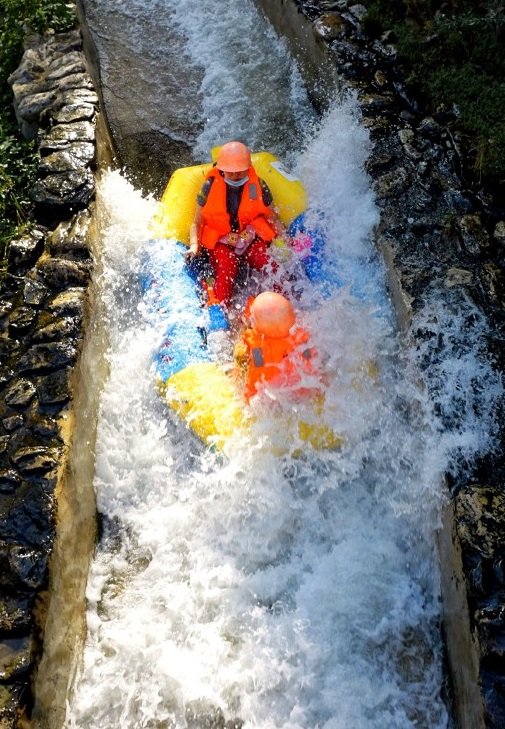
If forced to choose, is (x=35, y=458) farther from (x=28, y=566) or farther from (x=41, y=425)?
(x=28, y=566)

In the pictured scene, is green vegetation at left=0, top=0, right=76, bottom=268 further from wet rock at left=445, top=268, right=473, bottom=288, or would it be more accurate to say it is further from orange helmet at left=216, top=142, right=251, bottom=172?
wet rock at left=445, top=268, right=473, bottom=288

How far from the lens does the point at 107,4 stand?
8.62m

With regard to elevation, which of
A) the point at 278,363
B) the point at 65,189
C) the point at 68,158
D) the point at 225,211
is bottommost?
the point at 278,363

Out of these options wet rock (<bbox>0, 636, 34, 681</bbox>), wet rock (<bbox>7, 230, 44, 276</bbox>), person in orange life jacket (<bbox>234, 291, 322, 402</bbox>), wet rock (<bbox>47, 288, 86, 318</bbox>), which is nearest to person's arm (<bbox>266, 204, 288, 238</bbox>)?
person in orange life jacket (<bbox>234, 291, 322, 402</bbox>)

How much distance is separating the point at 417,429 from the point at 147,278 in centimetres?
253

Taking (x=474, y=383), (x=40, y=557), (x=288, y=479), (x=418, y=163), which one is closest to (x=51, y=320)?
(x=40, y=557)

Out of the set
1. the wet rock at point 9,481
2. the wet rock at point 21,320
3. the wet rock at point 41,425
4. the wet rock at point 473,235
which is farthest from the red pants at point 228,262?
the wet rock at point 9,481

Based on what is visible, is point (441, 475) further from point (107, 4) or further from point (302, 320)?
point (107, 4)

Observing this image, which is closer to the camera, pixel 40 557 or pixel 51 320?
pixel 40 557

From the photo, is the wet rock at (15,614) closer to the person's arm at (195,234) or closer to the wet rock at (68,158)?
the person's arm at (195,234)

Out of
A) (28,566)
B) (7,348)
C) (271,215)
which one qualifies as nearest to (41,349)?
(7,348)

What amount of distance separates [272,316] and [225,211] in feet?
4.85

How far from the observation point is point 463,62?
6.07 meters

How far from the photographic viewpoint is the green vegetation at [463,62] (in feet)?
17.7
